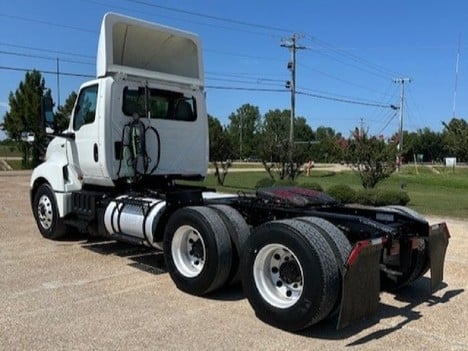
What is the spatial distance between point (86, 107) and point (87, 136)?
46 cm

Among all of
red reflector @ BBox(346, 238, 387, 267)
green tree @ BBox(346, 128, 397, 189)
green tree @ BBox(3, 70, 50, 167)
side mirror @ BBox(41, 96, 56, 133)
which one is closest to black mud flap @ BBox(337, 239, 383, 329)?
red reflector @ BBox(346, 238, 387, 267)

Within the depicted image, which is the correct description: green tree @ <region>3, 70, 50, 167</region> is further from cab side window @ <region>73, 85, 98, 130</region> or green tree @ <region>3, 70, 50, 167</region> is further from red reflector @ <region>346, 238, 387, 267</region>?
red reflector @ <region>346, 238, 387, 267</region>

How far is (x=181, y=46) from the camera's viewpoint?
879 cm

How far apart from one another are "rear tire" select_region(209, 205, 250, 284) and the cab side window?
308cm

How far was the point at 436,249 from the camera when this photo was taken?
5750 mm

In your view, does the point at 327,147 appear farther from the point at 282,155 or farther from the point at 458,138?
the point at 458,138

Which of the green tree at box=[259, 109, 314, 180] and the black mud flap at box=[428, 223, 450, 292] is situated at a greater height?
the green tree at box=[259, 109, 314, 180]

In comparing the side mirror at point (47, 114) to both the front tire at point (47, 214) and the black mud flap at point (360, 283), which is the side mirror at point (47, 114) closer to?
the front tire at point (47, 214)

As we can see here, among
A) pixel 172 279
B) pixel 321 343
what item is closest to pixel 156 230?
pixel 172 279

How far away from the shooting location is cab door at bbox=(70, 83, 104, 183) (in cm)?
801

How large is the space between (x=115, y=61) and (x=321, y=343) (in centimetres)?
546

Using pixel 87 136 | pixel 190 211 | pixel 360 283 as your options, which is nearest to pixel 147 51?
pixel 87 136

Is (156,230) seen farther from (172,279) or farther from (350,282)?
(350,282)

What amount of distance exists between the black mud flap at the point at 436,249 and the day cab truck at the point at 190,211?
18 mm
